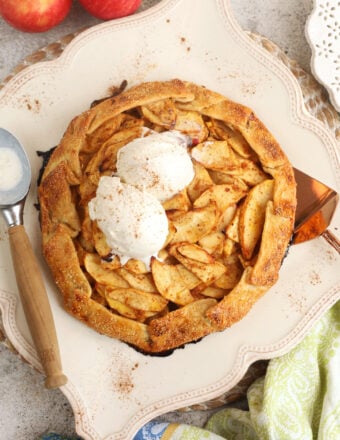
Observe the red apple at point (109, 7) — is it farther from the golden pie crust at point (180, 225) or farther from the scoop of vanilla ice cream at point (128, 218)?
the scoop of vanilla ice cream at point (128, 218)

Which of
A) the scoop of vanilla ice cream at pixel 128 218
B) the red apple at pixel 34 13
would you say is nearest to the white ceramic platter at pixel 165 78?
the red apple at pixel 34 13

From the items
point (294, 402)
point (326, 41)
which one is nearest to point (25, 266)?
point (294, 402)

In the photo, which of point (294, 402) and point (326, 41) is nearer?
point (294, 402)

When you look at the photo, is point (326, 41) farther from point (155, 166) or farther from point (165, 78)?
point (155, 166)

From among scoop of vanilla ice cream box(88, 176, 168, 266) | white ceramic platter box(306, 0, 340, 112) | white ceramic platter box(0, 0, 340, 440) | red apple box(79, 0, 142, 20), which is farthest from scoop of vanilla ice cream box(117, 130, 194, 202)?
white ceramic platter box(306, 0, 340, 112)

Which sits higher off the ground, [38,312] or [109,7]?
[109,7]

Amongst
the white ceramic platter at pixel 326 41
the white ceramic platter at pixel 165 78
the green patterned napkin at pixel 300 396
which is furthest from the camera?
the white ceramic platter at pixel 326 41
